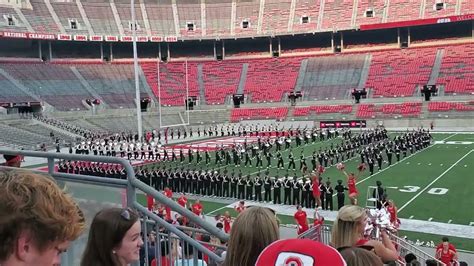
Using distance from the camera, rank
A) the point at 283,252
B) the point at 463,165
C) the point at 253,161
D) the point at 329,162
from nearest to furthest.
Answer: the point at 283,252
the point at 463,165
the point at 329,162
the point at 253,161

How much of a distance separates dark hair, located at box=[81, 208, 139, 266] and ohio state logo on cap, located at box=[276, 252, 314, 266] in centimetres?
104

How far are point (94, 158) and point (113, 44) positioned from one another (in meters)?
47.3

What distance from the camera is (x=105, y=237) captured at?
223 centimetres

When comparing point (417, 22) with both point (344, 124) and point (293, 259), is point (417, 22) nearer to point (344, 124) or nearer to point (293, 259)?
point (344, 124)

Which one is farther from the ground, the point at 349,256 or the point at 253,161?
the point at 349,256

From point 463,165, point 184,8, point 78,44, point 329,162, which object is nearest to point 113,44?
point 78,44

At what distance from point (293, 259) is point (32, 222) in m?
0.76

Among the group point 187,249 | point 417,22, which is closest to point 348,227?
point 187,249

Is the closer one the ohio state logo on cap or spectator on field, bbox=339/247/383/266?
the ohio state logo on cap

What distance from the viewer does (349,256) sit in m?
1.84

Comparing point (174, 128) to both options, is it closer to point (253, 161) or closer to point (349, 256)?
point (253, 161)

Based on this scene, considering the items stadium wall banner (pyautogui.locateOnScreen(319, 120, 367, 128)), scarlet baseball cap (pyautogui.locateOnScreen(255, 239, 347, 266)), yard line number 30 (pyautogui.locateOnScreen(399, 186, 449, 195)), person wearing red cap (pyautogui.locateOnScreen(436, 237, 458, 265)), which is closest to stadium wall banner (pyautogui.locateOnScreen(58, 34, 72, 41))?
stadium wall banner (pyautogui.locateOnScreen(319, 120, 367, 128))

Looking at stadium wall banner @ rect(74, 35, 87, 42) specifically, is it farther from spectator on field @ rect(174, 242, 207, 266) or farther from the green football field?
spectator on field @ rect(174, 242, 207, 266)

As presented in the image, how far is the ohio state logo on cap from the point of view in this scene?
1411mm
